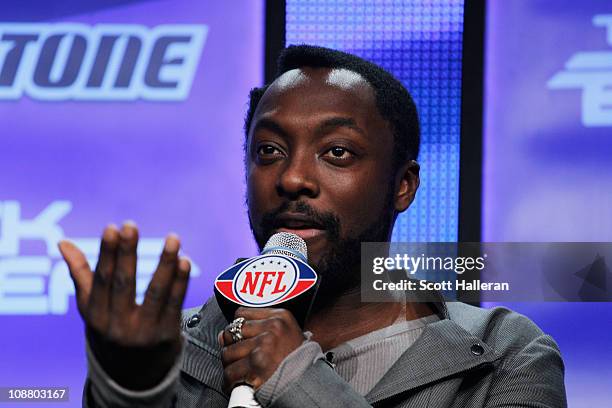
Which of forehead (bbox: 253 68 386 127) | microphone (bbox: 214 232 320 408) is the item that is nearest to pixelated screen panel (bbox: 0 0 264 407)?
forehead (bbox: 253 68 386 127)

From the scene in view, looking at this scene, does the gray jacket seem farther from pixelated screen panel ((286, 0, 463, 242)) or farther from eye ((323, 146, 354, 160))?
pixelated screen panel ((286, 0, 463, 242))

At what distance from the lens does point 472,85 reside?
2303 mm

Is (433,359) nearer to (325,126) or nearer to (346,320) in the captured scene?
(346,320)

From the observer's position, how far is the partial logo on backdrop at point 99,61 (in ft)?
7.64

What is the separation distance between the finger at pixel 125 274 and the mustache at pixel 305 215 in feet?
1.41

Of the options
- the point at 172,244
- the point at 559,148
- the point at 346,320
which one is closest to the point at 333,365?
the point at 346,320

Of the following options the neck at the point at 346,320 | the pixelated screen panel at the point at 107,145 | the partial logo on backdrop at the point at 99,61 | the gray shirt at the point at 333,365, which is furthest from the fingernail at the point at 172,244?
the partial logo on backdrop at the point at 99,61

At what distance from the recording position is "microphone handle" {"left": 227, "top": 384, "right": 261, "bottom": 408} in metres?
1.00

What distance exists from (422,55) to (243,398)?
1.48 meters

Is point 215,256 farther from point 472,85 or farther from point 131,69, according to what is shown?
point 472,85

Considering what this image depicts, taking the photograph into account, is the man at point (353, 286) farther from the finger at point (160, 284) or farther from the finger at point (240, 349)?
the finger at point (160, 284)

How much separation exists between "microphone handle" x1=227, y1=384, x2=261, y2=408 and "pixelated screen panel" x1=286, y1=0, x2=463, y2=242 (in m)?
1.30

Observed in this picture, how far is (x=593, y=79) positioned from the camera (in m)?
2.24

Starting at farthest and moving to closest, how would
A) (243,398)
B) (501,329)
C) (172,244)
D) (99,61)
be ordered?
(99,61) → (501,329) → (243,398) → (172,244)
